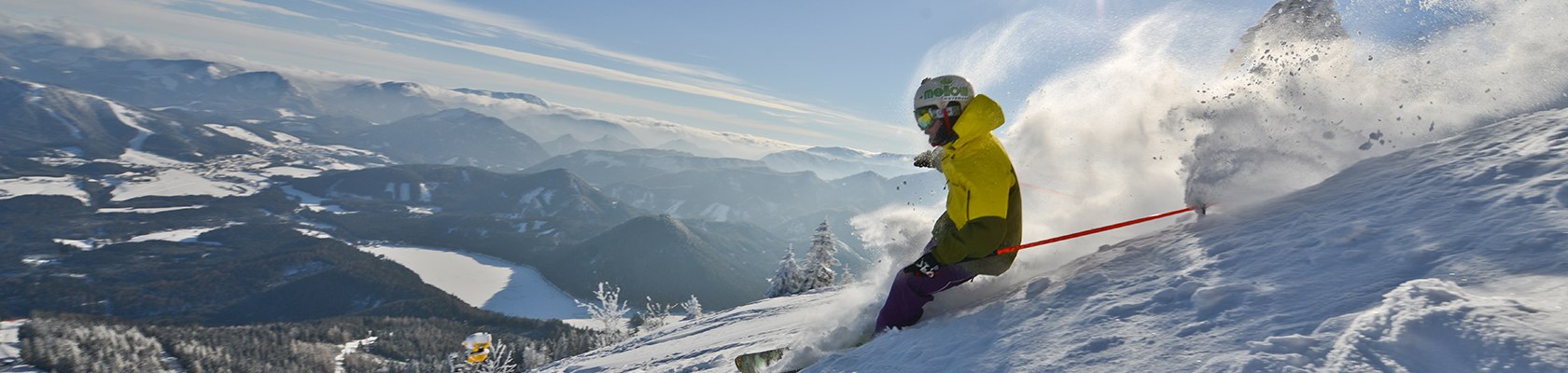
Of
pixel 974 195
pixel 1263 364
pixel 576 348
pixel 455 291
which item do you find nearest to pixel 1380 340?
pixel 1263 364

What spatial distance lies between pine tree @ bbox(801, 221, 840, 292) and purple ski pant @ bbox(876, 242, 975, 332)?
27.2 metres

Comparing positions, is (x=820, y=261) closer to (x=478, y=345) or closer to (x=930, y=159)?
(x=478, y=345)

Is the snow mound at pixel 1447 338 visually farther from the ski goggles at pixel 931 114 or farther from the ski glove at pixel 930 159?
the ski glove at pixel 930 159

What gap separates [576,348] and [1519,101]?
5691 cm

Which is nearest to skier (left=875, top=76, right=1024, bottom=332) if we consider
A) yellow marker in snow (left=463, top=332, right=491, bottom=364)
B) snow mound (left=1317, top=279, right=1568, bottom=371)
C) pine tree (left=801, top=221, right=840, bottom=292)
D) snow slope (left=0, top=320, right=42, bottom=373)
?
snow mound (left=1317, top=279, right=1568, bottom=371)

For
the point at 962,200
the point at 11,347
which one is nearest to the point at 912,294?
the point at 962,200

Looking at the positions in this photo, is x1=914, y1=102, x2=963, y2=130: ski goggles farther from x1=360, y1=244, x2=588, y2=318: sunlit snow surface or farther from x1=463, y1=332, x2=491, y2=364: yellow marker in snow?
x1=360, y1=244, x2=588, y2=318: sunlit snow surface

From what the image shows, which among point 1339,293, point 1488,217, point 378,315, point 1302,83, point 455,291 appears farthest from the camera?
point 455,291

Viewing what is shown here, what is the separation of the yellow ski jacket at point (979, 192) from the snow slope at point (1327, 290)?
0.54 metres

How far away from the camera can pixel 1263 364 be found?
9.73 ft

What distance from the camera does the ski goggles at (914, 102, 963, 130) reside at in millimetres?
5766

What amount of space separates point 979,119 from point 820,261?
2894cm

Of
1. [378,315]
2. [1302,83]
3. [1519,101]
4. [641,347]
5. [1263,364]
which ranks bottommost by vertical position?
[378,315]

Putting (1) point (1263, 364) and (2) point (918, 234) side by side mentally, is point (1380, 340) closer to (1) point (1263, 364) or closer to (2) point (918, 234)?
(1) point (1263, 364)
